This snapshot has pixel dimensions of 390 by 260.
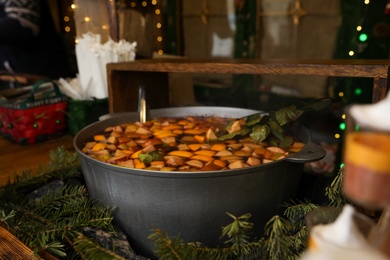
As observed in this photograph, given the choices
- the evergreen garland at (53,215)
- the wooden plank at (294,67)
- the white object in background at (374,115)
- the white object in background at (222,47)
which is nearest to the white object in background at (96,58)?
the wooden plank at (294,67)

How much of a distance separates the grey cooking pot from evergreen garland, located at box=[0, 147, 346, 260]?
26 millimetres

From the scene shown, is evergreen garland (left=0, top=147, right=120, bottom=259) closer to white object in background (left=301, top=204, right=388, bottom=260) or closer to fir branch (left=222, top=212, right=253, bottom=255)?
fir branch (left=222, top=212, right=253, bottom=255)

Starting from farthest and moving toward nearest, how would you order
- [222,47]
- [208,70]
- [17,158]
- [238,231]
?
[222,47]
[17,158]
[208,70]
[238,231]

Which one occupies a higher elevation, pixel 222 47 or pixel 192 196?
pixel 222 47

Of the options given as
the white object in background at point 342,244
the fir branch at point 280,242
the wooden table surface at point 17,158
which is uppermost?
the white object in background at point 342,244

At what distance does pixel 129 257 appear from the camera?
782 millimetres

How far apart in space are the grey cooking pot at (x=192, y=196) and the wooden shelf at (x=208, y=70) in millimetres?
183

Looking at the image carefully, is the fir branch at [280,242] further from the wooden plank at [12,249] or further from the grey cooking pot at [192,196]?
the wooden plank at [12,249]

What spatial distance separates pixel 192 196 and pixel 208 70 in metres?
0.44

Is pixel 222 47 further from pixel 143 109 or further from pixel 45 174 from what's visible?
pixel 45 174

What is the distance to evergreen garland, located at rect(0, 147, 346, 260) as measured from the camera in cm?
64

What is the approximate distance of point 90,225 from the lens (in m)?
0.84

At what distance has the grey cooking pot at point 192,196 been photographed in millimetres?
703

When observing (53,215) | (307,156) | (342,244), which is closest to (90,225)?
(53,215)
